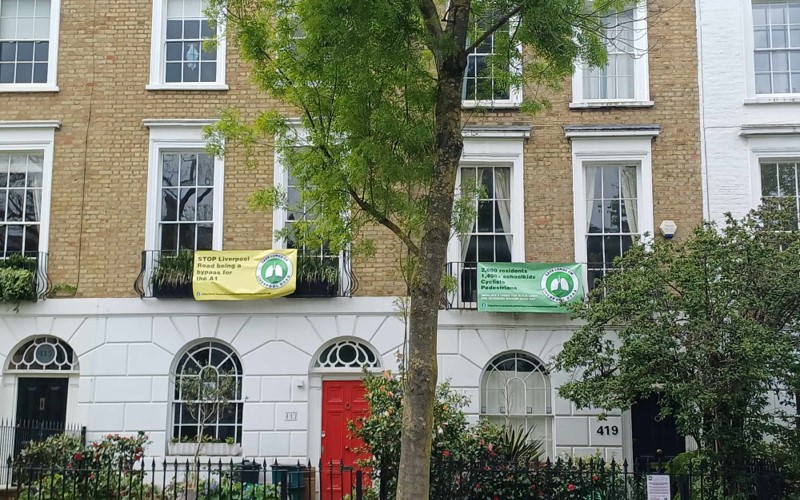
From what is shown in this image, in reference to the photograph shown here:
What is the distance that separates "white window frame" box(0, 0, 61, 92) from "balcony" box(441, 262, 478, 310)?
27.6 ft

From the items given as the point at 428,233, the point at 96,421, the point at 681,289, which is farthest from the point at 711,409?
the point at 96,421

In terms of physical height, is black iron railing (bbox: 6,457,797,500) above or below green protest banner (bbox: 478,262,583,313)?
below

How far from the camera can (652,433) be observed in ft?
49.5

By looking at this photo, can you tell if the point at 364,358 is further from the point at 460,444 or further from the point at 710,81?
the point at 710,81

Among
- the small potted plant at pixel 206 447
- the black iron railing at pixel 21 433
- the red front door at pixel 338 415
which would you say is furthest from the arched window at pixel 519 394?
the black iron railing at pixel 21 433

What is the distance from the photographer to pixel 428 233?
28.1ft

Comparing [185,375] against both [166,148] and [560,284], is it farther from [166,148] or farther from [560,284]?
[560,284]

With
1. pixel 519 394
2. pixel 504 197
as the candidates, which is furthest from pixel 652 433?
pixel 504 197

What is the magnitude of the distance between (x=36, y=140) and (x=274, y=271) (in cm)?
538

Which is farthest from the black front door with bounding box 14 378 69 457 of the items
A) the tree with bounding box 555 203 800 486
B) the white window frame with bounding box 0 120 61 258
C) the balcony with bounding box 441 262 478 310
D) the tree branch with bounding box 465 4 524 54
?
the tree branch with bounding box 465 4 524 54

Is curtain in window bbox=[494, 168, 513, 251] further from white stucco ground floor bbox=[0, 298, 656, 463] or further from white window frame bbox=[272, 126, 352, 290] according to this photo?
white window frame bbox=[272, 126, 352, 290]

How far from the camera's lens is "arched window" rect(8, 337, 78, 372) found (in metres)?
15.7

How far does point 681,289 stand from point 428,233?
5.05 meters

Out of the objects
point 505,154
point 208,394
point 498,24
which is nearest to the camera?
point 498,24
